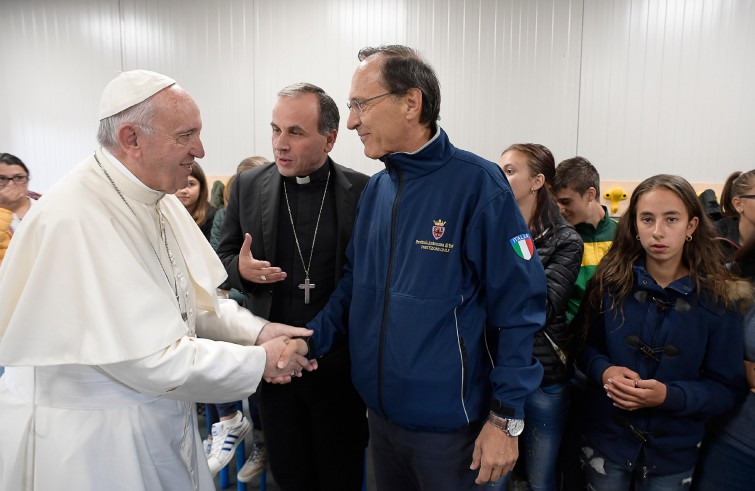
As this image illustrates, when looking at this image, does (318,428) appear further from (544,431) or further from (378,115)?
(378,115)

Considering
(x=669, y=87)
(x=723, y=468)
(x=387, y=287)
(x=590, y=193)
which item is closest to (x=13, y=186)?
(x=387, y=287)

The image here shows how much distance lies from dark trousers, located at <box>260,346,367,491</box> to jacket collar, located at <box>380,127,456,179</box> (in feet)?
3.28

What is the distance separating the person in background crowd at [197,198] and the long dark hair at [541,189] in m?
2.37

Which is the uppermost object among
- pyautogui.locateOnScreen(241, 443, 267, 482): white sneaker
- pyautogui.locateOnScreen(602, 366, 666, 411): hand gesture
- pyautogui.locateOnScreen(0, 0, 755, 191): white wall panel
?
pyautogui.locateOnScreen(0, 0, 755, 191): white wall panel

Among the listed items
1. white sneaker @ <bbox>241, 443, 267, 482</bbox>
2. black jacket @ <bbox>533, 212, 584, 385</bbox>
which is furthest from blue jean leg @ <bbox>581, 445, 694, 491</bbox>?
white sneaker @ <bbox>241, 443, 267, 482</bbox>

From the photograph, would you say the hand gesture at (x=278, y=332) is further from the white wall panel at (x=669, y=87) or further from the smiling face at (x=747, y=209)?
the white wall panel at (x=669, y=87)

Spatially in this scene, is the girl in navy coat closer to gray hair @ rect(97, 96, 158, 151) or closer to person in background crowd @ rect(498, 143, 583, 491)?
person in background crowd @ rect(498, 143, 583, 491)

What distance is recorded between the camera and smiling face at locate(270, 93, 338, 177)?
7.32 feet

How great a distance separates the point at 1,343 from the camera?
1.46 m

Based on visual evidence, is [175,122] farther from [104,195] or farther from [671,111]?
[671,111]

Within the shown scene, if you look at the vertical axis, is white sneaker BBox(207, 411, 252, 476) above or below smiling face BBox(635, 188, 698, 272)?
below

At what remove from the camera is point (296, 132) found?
89.2 inches

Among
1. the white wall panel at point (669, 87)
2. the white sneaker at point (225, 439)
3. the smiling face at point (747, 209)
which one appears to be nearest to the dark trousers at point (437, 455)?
the white sneaker at point (225, 439)

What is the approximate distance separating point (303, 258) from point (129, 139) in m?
0.92
